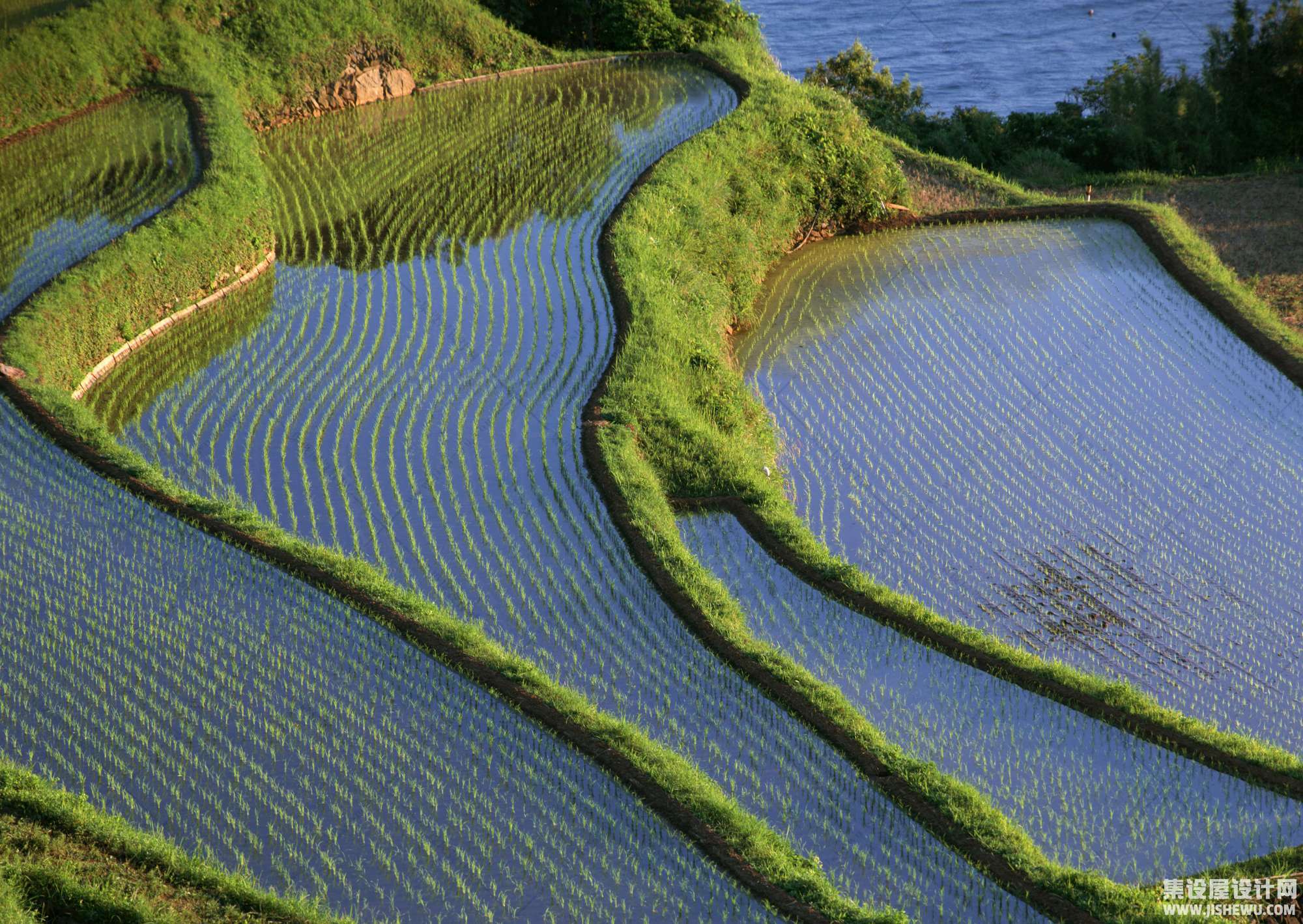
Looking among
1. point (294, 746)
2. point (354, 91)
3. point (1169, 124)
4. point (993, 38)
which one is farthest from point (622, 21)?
point (294, 746)

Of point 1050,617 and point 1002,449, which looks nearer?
point 1050,617

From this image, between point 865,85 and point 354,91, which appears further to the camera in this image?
point 865,85

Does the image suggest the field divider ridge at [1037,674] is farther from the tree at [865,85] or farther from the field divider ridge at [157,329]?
the tree at [865,85]

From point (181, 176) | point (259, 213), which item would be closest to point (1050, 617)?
point (259, 213)

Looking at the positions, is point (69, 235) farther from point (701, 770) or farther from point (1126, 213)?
point (1126, 213)

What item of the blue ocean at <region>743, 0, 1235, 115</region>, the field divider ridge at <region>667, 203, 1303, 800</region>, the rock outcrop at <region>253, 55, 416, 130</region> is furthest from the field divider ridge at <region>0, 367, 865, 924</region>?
the blue ocean at <region>743, 0, 1235, 115</region>

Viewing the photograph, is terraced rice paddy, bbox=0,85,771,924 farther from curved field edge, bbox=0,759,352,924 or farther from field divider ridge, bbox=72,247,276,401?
field divider ridge, bbox=72,247,276,401

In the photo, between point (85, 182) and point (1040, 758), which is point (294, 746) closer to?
point (1040, 758)
